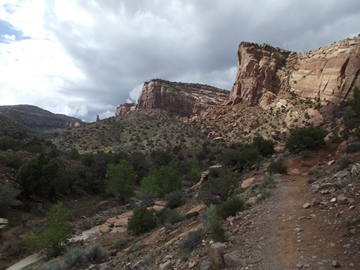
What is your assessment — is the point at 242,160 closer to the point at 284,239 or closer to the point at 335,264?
the point at 284,239

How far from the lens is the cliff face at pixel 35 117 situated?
512 ft

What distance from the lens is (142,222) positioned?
15.3m

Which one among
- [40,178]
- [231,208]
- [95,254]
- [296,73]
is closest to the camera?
[231,208]

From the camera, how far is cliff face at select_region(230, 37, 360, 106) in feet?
166

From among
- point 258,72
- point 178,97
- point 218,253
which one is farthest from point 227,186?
point 178,97

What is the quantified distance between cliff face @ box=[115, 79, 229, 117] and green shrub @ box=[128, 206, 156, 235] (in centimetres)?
9122

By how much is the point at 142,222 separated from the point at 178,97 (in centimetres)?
9843

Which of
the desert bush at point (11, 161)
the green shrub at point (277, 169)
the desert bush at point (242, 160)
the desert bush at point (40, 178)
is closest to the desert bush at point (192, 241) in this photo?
the green shrub at point (277, 169)

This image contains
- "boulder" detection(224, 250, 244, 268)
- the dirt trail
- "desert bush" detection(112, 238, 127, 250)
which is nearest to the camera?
the dirt trail

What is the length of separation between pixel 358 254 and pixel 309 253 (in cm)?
93

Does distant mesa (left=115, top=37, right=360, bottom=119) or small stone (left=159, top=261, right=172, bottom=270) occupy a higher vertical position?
distant mesa (left=115, top=37, right=360, bottom=119)

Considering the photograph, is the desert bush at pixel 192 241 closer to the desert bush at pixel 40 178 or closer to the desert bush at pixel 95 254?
the desert bush at pixel 95 254

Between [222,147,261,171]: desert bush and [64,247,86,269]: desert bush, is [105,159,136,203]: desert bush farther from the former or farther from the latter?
[64,247,86,269]: desert bush

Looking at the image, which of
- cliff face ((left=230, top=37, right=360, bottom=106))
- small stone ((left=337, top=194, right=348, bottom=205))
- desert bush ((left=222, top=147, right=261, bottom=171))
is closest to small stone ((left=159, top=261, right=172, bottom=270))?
small stone ((left=337, top=194, right=348, bottom=205))
